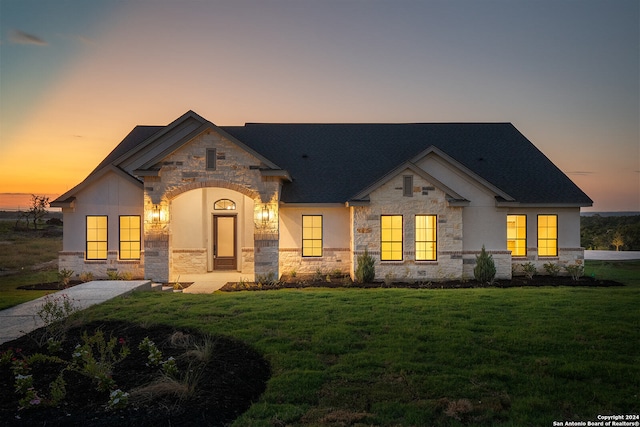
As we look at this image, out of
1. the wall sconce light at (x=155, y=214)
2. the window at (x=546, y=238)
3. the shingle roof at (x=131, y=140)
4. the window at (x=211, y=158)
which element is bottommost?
the window at (x=546, y=238)

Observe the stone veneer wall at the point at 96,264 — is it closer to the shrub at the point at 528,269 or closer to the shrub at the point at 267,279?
the shrub at the point at 267,279

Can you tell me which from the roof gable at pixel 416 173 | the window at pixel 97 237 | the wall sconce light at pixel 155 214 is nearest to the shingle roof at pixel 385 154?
the roof gable at pixel 416 173

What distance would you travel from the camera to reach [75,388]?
625 cm

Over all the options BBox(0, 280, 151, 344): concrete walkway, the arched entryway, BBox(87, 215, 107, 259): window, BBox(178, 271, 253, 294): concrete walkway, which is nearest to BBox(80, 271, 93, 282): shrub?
BBox(87, 215, 107, 259): window

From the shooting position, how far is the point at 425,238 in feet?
59.0

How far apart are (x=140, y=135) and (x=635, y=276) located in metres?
23.7

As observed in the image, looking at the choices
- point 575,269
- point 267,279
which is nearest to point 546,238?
point 575,269

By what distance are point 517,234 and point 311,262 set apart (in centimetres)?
887

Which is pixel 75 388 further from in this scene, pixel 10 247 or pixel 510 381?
pixel 10 247

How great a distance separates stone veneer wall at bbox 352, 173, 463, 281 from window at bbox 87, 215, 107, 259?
33.0 ft

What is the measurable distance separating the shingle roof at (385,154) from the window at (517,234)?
0.89 m

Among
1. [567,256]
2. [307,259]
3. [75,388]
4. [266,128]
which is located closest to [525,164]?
[567,256]

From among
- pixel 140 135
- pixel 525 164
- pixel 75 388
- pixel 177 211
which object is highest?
pixel 140 135

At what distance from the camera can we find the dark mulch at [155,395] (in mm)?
5331
